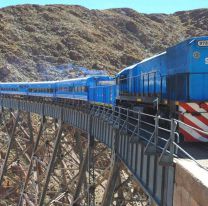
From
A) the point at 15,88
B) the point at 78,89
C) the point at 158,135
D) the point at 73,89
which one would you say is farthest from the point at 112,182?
the point at 15,88

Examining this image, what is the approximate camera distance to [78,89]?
29.5 meters

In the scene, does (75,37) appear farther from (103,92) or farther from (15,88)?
(103,92)

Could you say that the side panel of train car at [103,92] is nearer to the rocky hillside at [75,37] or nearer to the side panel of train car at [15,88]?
the side panel of train car at [15,88]

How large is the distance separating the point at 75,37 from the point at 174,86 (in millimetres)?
70021

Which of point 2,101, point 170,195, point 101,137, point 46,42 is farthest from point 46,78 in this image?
point 170,195

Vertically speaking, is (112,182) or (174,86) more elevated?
(174,86)

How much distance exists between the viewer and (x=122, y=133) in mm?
13688

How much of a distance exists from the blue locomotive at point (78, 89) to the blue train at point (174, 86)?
0.56ft

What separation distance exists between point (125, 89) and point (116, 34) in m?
78.0

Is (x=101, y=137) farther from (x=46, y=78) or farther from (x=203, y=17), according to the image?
(x=203, y=17)

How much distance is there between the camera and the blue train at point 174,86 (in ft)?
38.7

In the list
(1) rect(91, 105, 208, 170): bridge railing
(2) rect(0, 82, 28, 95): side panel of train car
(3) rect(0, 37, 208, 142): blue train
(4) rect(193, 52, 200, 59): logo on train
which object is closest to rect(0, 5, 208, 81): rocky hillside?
(2) rect(0, 82, 28, 95): side panel of train car

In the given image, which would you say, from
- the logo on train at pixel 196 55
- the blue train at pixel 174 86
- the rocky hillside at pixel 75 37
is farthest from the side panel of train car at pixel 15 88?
the logo on train at pixel 196 55

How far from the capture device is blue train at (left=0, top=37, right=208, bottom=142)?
11.8 m
